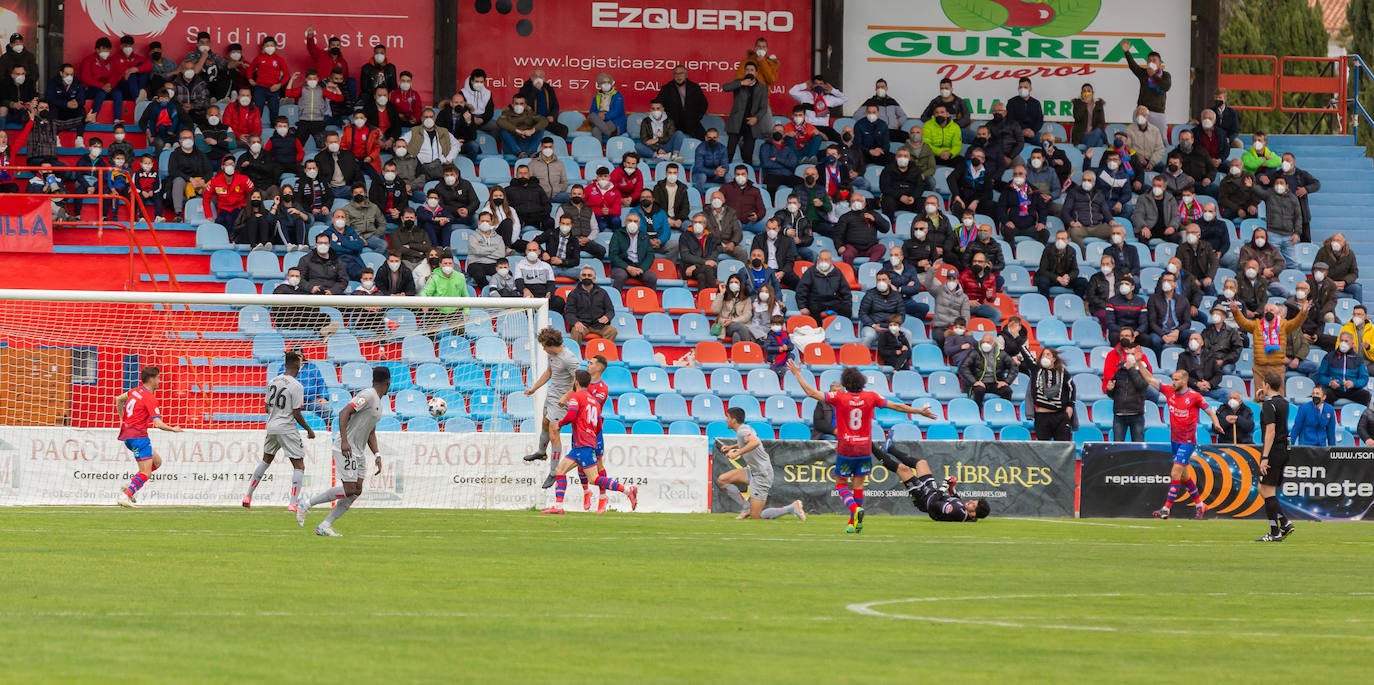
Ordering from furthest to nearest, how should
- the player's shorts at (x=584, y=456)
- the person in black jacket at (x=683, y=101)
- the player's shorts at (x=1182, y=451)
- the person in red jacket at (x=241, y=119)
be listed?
the person in black jacket at (x=683, y=101) → the person in red jacket at (x=241, y=119) → the player's shorts at (x=1182, y=451) → the player's shorts at (x=584, y=456)

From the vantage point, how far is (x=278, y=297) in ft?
76.6

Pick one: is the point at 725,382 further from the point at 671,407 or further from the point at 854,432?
the point at 854,432

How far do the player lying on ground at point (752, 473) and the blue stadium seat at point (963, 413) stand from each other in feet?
16.9

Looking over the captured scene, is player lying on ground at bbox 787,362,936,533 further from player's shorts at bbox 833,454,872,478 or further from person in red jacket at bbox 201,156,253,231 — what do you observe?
person in red jacket at bbox 201,156,253,231

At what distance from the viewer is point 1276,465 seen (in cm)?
2036

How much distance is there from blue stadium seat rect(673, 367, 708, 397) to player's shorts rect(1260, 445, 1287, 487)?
957 centimetres

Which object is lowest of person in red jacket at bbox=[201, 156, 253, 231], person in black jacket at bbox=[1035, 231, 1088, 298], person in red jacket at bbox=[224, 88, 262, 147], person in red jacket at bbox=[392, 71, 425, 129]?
person in black jacket at bbox=[1035, 231, 1088, 298]

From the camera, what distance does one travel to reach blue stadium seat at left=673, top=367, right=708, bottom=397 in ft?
90.2

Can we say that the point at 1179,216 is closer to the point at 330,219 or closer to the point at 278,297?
the point at 330,219

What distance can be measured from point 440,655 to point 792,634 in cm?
217

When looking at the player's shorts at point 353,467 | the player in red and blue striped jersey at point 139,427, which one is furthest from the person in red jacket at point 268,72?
the player's shorts at point 353,467

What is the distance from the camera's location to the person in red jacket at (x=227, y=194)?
28906 mm

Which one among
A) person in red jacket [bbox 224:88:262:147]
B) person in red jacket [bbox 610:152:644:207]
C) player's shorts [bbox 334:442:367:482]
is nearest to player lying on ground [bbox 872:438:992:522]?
player's shorts [bbox 334:442:367:482]

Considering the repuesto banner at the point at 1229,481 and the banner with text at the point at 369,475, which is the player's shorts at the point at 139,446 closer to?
the banner with text at the point at 369,475
